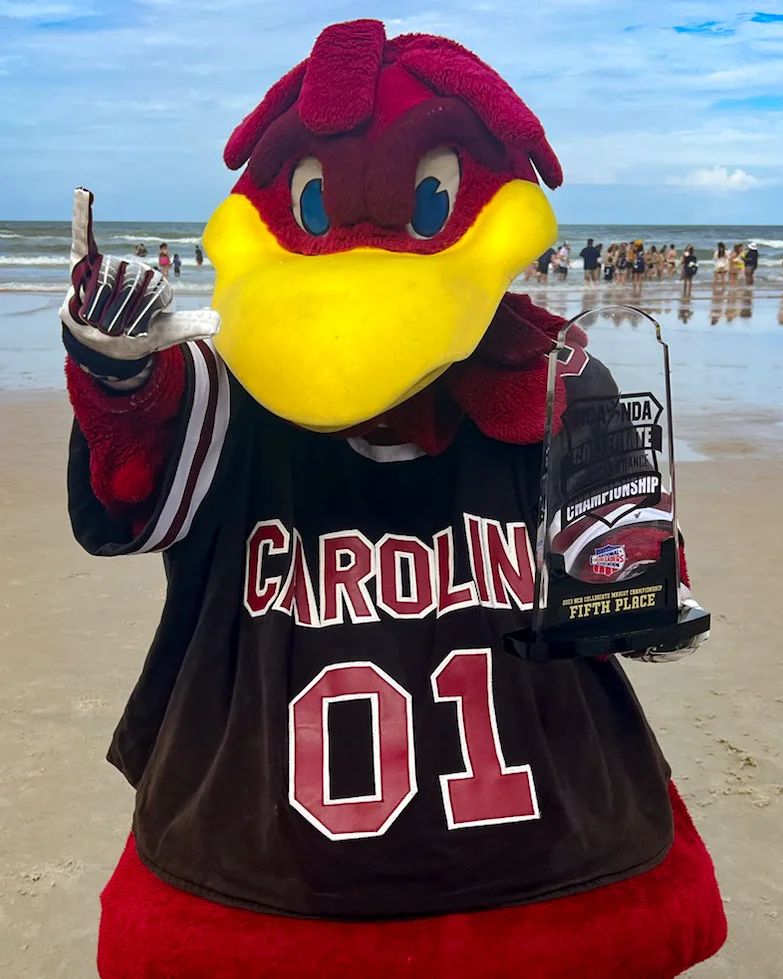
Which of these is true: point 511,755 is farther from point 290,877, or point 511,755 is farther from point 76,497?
point 76,497

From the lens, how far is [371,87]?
1.37m

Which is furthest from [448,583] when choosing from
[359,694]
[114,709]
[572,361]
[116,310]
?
[114,709]

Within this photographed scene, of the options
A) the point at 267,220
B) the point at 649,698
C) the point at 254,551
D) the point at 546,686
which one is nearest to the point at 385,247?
the point at 267,220

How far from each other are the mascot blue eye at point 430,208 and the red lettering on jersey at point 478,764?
1.79ft

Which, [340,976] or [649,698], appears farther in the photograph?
[649,698]

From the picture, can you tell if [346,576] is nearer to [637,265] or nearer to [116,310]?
[116,310]

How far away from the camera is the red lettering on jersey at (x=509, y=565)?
139 centimetres

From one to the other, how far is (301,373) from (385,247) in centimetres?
23

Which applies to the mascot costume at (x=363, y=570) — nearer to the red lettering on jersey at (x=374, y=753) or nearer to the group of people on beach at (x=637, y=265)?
the red lettering on jersey at (x=374, y=753)

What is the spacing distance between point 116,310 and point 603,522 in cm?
62

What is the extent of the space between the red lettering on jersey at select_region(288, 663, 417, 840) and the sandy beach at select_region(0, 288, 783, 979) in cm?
87

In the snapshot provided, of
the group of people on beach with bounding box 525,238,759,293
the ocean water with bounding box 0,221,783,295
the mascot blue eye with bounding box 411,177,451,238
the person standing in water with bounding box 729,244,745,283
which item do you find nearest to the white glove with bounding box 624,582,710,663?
the mascot blue eye with bounding box 411,177,451,238

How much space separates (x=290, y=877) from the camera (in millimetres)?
1278

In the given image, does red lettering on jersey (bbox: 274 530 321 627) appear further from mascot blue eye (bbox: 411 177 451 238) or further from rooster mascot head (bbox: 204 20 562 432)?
mascot blue eye (bbox: 411 177 451 238)
